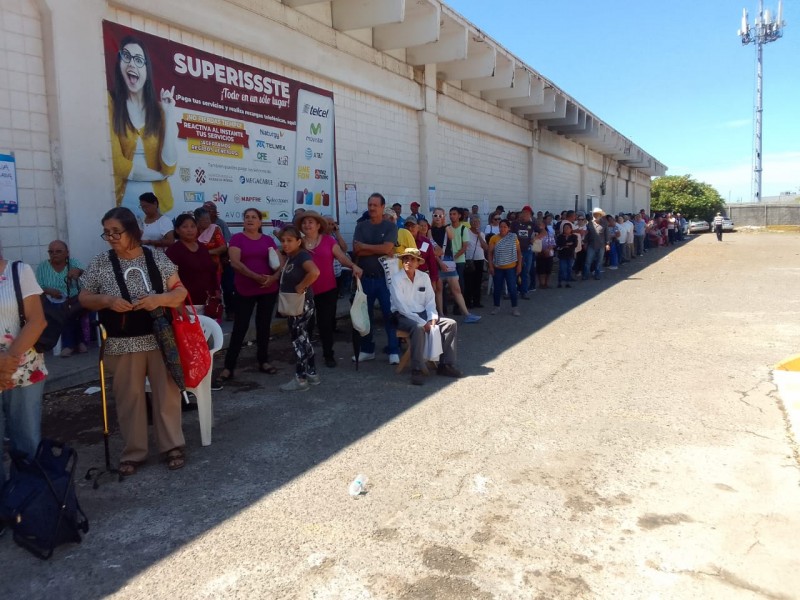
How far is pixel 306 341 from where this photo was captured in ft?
19.7

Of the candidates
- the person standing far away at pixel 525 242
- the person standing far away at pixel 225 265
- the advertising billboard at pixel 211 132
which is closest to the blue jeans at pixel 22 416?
the person standing far away at pixel 225 265

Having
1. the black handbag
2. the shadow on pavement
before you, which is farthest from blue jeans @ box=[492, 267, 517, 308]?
the black handbag

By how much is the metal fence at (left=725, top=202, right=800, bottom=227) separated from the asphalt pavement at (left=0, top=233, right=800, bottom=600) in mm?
54654

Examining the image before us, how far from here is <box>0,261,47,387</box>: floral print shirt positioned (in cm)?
332

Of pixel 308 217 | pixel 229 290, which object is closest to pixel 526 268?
pixel 229 290

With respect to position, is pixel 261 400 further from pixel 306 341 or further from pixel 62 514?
pixel 62 514

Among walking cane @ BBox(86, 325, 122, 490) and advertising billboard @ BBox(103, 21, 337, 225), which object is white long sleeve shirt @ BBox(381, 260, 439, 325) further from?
advertising billboard @ BBox(103, 21, 337, 225)

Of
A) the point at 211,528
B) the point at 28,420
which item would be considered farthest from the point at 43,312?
the point at 211,528

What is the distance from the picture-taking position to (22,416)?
3.52 m

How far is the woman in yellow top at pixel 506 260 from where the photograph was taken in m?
10.4

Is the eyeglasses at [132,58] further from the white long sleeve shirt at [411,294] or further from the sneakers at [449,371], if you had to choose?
the sneakers at [449,371]

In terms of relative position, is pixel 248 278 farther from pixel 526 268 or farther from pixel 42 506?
pixel 526 268

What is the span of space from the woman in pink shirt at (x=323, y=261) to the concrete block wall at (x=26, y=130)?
2.97m

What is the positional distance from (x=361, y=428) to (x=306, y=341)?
1.42 metres
